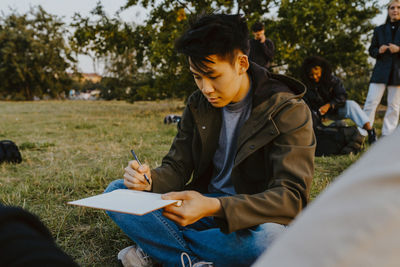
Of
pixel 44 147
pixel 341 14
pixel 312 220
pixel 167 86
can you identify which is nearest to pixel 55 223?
pixel 312 220

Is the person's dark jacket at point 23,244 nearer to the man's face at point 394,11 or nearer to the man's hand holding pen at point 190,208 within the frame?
the man's hand holding pen at point 190,208

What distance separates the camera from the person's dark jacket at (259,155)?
1.53 m

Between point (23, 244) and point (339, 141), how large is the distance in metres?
4.73

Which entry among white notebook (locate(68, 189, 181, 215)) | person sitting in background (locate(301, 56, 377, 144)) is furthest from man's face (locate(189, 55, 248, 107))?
person sitting in background (locate(301, 56, 377, 144))

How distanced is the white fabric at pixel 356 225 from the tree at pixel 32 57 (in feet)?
114

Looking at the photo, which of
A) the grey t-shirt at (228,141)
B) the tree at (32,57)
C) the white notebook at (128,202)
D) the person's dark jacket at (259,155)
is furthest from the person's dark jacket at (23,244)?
the tree at (32,57)

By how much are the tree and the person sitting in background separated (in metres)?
30.6

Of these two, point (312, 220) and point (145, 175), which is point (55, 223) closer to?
point (145, 175)

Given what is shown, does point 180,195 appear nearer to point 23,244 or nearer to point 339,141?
point 23,244

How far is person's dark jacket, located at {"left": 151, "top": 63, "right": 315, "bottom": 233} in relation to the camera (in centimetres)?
153

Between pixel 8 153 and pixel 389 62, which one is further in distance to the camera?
pixel 389 62

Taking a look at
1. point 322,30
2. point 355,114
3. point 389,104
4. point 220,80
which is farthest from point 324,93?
point 322,30

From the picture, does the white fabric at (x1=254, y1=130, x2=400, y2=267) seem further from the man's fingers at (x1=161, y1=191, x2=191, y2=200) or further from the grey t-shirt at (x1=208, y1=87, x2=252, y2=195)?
the grey t-shirt at (x1=208, y1=87, x2=252, y2=195)

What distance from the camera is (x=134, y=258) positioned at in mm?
1965
